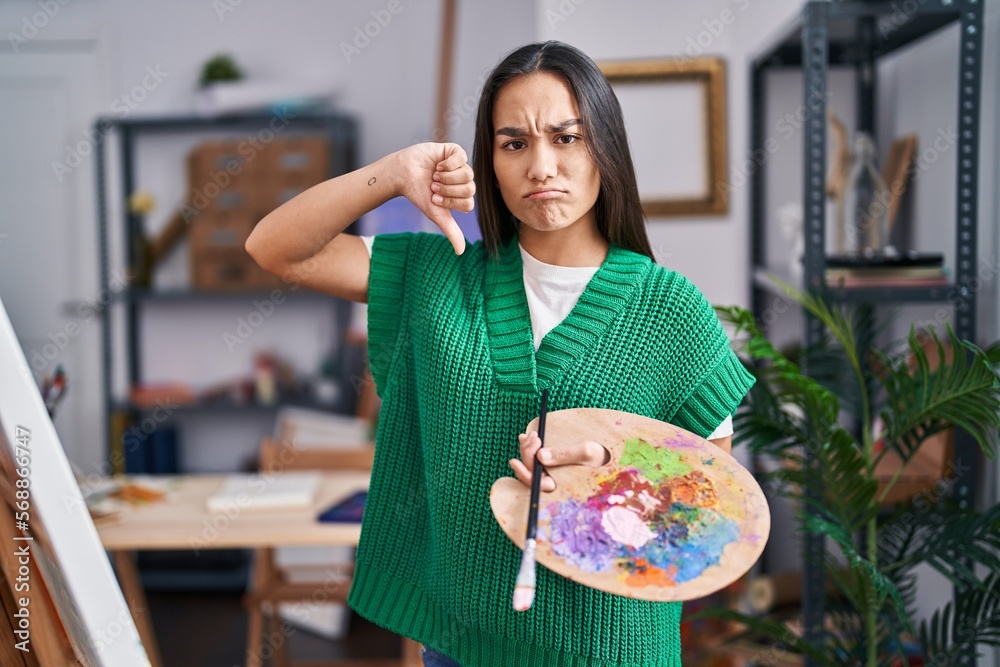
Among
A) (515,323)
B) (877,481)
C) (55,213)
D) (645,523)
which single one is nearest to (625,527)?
(645,523)

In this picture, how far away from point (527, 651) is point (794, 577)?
1.73m

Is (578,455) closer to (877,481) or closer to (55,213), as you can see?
(877,481)

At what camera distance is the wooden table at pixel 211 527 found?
2322 millimetres

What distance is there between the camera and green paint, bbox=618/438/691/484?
1.08m

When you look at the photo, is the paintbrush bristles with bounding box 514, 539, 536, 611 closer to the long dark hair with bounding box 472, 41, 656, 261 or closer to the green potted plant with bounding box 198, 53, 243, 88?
the long dark hair with bounding box 472, 41, 656, 261

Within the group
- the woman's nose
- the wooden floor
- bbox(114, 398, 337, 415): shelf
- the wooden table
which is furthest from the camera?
bbox(114, 398, 337, 415): shelf

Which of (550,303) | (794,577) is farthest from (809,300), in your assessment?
(794,577)

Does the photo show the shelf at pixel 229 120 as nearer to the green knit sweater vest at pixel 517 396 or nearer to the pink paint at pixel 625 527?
the green knit sweater vest at pixel 517 396

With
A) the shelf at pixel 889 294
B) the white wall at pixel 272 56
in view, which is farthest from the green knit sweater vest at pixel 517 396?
the white wall at pixel 272 56

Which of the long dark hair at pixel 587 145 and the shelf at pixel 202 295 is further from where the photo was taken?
the shelf at pixel 202 295

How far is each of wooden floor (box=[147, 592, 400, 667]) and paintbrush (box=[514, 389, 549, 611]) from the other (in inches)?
98.1

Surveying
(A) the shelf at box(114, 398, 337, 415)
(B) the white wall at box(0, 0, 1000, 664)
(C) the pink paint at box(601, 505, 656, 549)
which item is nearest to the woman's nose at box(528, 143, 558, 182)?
(C) the pink paint at box(601, 505, 656, 549)

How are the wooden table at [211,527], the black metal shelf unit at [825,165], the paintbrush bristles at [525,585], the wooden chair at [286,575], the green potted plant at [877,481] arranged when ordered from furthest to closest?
the wooden chair at [286,575]
the wooden table at [211,527]
the black metal shelf unit at [825,165]
the green potted plant at [877,481]
the paintbrush bristles at [525,585]

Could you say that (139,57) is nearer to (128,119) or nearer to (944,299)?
(128,119)
